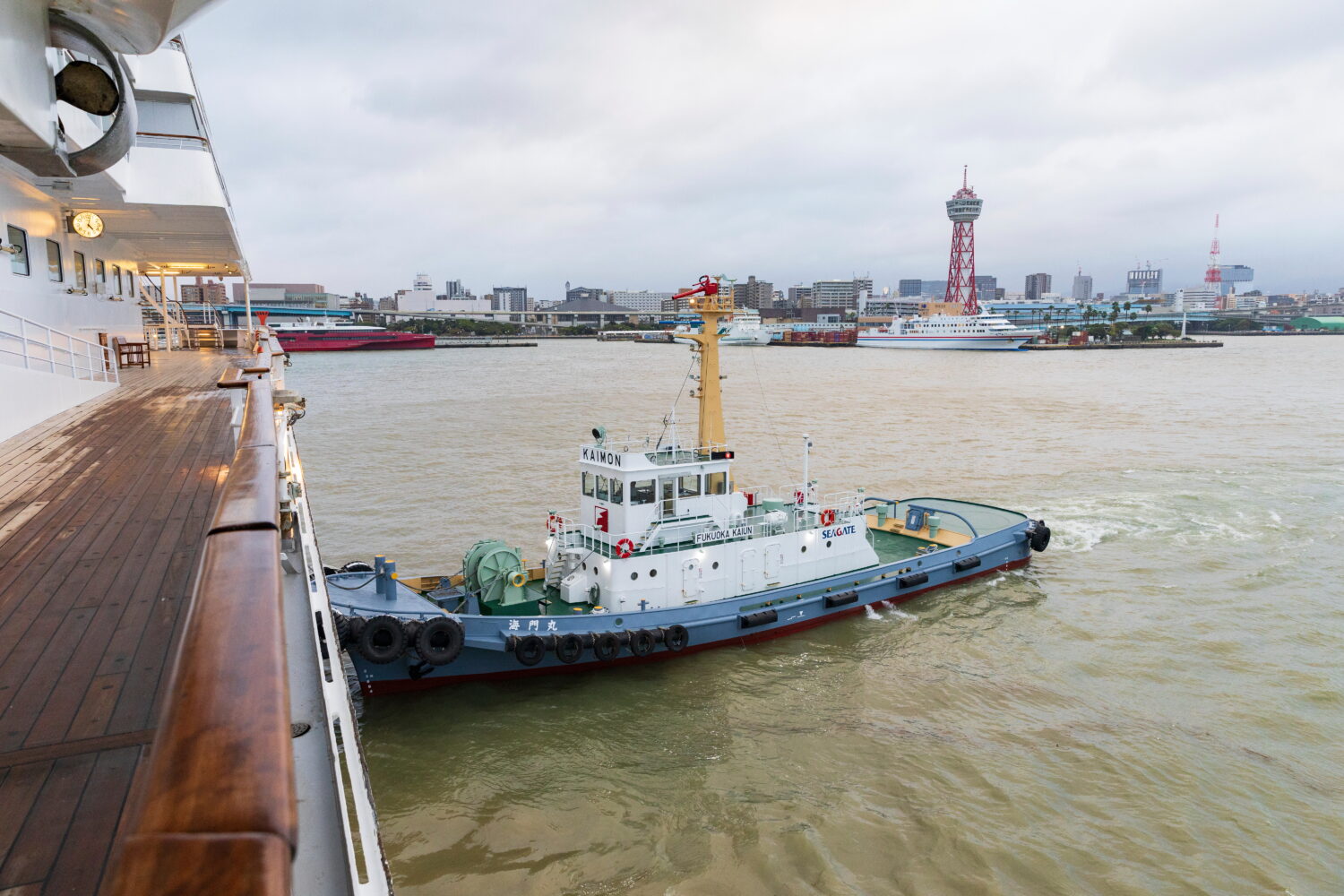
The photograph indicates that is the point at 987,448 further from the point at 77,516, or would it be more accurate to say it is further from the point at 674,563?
the point at 77,516

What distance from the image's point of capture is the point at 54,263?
14.1 metres

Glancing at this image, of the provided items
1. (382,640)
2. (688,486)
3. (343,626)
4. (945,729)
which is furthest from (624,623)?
(945,729)

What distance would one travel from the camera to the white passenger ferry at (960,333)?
98.8 m

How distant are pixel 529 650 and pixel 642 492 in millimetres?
3146

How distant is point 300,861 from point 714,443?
12329 mm

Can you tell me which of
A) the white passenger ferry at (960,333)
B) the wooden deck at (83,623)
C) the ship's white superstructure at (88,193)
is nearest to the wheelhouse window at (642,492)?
the wooden deck at (83,623)

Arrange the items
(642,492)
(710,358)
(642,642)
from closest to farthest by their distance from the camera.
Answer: (642,642)
(642,492)
(710,358)

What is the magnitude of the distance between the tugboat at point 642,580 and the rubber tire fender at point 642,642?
0.06 ft

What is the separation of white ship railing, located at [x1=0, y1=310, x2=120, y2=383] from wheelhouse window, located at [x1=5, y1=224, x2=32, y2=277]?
956 mm

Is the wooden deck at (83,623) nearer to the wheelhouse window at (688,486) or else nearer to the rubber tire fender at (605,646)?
the rubber tire fender at (605,646)

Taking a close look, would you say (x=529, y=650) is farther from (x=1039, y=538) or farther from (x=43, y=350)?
(x=1039, y=538)

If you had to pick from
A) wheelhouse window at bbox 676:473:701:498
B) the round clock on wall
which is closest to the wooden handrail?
wheelhouse window at bbox 676:473:701:498

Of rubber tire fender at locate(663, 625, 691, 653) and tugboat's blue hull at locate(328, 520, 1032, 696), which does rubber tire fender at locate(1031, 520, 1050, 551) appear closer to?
tugboat's blue hull at locate(328, 520, 1032, 696)

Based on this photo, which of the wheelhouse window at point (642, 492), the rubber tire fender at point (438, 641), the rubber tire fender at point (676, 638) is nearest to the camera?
the rubber tire fender at point (438, 641)
